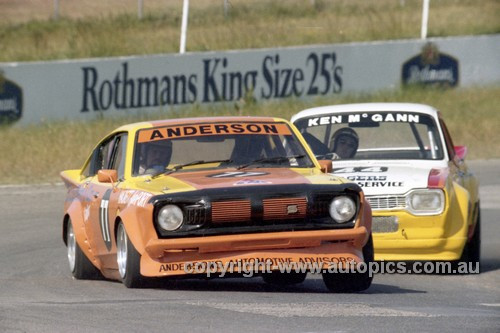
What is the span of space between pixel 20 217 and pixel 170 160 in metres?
6.57

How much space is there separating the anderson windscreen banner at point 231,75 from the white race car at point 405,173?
34.1ft

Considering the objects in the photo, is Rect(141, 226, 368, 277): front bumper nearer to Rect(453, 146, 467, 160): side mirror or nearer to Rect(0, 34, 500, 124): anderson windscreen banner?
Rect(453, 146, 467, 160): side mirror

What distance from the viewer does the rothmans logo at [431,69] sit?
25281 millimetres

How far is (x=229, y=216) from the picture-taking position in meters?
8.55

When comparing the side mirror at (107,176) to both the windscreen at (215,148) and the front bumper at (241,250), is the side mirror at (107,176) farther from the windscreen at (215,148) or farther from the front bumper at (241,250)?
the front bumper at (241,250)

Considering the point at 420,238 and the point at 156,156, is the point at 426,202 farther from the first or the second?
the point at 156,156

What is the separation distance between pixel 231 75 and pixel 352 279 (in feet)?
50.2

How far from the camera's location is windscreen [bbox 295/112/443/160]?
40.1 ft

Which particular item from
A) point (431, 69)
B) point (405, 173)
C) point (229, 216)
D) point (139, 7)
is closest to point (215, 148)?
point (229, 216)

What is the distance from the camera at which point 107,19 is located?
92.1ft

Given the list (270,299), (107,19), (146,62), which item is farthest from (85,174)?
(107,19)

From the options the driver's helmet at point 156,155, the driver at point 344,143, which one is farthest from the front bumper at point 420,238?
the driver's helmet at point 156,155

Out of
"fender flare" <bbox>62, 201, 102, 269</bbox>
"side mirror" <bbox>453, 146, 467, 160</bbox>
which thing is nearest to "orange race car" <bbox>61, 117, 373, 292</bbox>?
"fender flare" <bbox>62, 201, 102, 269</bbox>

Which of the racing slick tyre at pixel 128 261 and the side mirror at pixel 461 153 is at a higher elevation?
the side mirror at pixel 461 153
